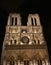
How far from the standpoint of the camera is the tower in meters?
30.8

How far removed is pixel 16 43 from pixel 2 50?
291 cm

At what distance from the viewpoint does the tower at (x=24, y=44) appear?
30812mm

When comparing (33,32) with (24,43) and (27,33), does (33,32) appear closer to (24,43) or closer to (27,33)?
(27,33)

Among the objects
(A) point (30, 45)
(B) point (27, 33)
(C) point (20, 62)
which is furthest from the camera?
(B) point (27, 33)

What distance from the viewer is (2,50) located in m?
34.0

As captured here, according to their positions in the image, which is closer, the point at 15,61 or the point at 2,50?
the point at 15,61

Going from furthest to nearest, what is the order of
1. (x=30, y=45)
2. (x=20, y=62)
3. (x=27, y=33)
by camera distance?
(x=27, y=33)
(x=30, y=45)
(x=20, y=62)

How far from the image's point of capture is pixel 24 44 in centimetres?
3269

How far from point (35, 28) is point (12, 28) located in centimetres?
442

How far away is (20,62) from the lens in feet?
100

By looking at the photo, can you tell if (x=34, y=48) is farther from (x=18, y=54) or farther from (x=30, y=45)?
(x=18, y=54)

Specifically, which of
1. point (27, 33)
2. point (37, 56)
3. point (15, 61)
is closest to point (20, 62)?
point (15, 61)

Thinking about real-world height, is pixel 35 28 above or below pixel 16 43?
above

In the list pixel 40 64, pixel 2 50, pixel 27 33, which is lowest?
pixel 40 64
